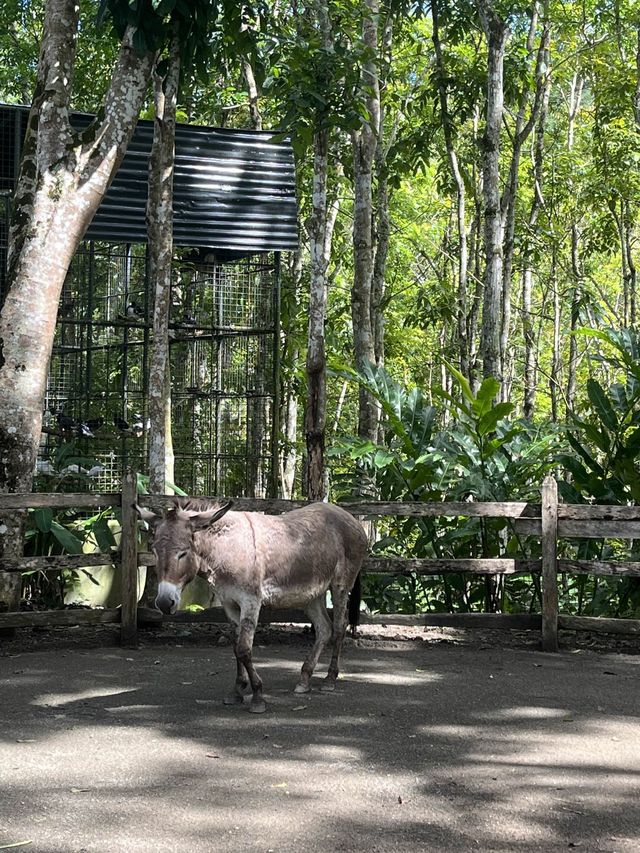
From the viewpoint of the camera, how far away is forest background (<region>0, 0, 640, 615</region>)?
38.7 feet

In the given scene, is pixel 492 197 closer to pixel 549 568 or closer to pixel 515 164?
pixel 515 164

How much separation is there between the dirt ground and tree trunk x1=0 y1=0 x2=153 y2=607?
2044mm

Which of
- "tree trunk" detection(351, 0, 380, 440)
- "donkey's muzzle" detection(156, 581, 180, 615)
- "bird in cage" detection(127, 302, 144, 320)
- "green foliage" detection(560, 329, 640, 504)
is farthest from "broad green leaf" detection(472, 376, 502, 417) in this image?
"bird in cage" detection(127, 302, 144, 320)

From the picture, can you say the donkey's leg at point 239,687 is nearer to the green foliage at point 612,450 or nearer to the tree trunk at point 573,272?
the green foliage at point 612,450

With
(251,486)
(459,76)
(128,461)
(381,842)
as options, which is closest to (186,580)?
(381,842)

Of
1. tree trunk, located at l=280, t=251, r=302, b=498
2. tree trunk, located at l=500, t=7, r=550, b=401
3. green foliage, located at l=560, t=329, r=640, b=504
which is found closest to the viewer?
green foliage, located at l=560, t=329, r=640, b=504

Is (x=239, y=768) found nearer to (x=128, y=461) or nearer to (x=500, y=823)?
(x=500, y=823)

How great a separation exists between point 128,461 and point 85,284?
374cm

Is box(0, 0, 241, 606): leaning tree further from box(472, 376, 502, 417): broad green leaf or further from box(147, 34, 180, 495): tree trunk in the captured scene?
box(472, 376, 502, 417): broad green leaf

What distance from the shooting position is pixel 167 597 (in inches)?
271

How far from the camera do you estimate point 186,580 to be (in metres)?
7.24

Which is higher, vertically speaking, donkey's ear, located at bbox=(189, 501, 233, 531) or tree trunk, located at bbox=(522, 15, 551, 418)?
tree trunk, located at bbox=(522, 15, 551, 418)

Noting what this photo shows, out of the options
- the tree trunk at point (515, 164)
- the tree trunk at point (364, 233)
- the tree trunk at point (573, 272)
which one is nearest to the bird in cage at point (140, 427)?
the tree trunk at point (364, 233)

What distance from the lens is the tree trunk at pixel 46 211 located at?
1038 centimetres
